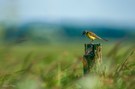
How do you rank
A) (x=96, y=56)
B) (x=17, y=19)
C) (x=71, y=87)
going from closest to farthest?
(x=17, y=19) < (x=71, y=87) < (x=96, y=56)

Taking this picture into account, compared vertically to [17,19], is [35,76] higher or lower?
lower

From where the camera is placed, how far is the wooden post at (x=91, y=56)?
118 inches

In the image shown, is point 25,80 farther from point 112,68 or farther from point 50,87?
point 112,68

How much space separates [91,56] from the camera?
3.14 metres

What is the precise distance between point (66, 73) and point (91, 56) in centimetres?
40

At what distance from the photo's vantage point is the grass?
257cm

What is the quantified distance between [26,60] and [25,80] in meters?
0.10

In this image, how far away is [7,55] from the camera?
114 inches

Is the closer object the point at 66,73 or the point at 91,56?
the point at 66,73

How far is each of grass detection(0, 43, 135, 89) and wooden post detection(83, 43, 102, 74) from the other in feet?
0.29

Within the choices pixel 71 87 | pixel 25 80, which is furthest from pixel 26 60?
pixel 71 87

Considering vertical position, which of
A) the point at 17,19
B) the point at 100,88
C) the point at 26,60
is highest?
the point at 17,19

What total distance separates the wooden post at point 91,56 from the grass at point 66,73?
0.29ft

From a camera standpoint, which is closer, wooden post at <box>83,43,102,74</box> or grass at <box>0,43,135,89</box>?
grass at <box>0,43,135,89</box>
